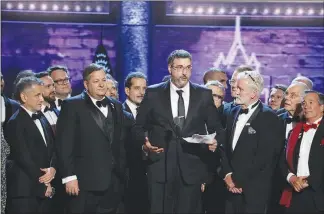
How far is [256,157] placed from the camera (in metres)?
5.32

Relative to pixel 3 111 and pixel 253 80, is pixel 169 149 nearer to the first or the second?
pixel 253 80

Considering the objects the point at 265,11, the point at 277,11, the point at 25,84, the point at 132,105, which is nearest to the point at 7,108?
the point at 25,84

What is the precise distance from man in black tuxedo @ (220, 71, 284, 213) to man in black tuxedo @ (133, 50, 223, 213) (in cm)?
23

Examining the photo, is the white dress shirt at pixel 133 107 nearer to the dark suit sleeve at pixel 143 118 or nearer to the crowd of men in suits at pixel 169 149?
the crowd of men in suits at pixel 169 149

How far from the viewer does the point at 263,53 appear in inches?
319

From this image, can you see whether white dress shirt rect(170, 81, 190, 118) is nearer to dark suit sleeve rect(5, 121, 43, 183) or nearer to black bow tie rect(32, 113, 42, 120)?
black bow tie rect(32, 113, 42, 120)

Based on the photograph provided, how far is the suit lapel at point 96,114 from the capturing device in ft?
17.7

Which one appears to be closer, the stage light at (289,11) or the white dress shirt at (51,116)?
the white dress shirt at (51,116)

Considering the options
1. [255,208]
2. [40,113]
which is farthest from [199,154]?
[40,113]

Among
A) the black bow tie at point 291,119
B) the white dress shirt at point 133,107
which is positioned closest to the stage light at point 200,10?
the white dress shirt at point 133,107

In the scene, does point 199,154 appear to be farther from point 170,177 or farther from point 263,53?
point 263,53

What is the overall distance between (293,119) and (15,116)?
97.6 inches

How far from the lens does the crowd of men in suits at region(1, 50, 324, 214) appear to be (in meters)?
5.20

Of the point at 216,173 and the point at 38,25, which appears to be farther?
the point at 38,25
